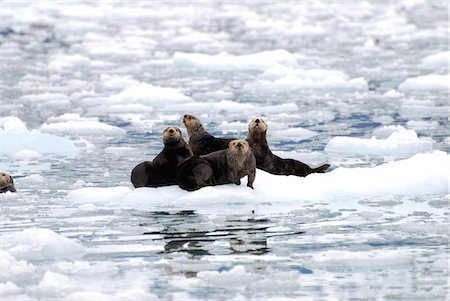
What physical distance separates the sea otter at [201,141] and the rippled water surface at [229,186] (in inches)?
25.1

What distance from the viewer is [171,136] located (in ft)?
26.2

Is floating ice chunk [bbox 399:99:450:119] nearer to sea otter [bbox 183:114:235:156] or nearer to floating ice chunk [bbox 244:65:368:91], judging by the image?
floating ice chunk [bbox 244:65:368:91]

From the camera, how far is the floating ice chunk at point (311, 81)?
1728 centimetres

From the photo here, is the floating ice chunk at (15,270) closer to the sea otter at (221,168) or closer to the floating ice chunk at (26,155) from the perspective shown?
the sea otter at (221,168)

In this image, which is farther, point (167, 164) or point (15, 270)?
point (167, 164)

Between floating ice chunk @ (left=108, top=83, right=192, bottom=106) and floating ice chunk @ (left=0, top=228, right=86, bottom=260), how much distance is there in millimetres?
9561

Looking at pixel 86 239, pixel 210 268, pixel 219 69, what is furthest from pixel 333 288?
pixel 219 69

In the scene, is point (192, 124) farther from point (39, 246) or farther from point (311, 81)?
point (311, 81)

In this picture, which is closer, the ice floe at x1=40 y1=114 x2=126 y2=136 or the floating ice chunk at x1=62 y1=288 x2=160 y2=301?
the floating ice chunk at x1=62 y1=288 x2=160 y2=301

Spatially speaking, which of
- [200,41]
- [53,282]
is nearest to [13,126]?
[53,282]

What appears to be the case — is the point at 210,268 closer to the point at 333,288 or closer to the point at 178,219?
the point at 333,288

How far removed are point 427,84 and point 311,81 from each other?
190 cm

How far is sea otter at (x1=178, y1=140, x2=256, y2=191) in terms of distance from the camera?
773 centimetres

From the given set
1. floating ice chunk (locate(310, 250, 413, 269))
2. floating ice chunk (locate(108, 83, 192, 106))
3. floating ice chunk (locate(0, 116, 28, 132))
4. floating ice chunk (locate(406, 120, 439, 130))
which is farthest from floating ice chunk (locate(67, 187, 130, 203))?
floating ice chunk (locate(108, 83, 192, 106))
